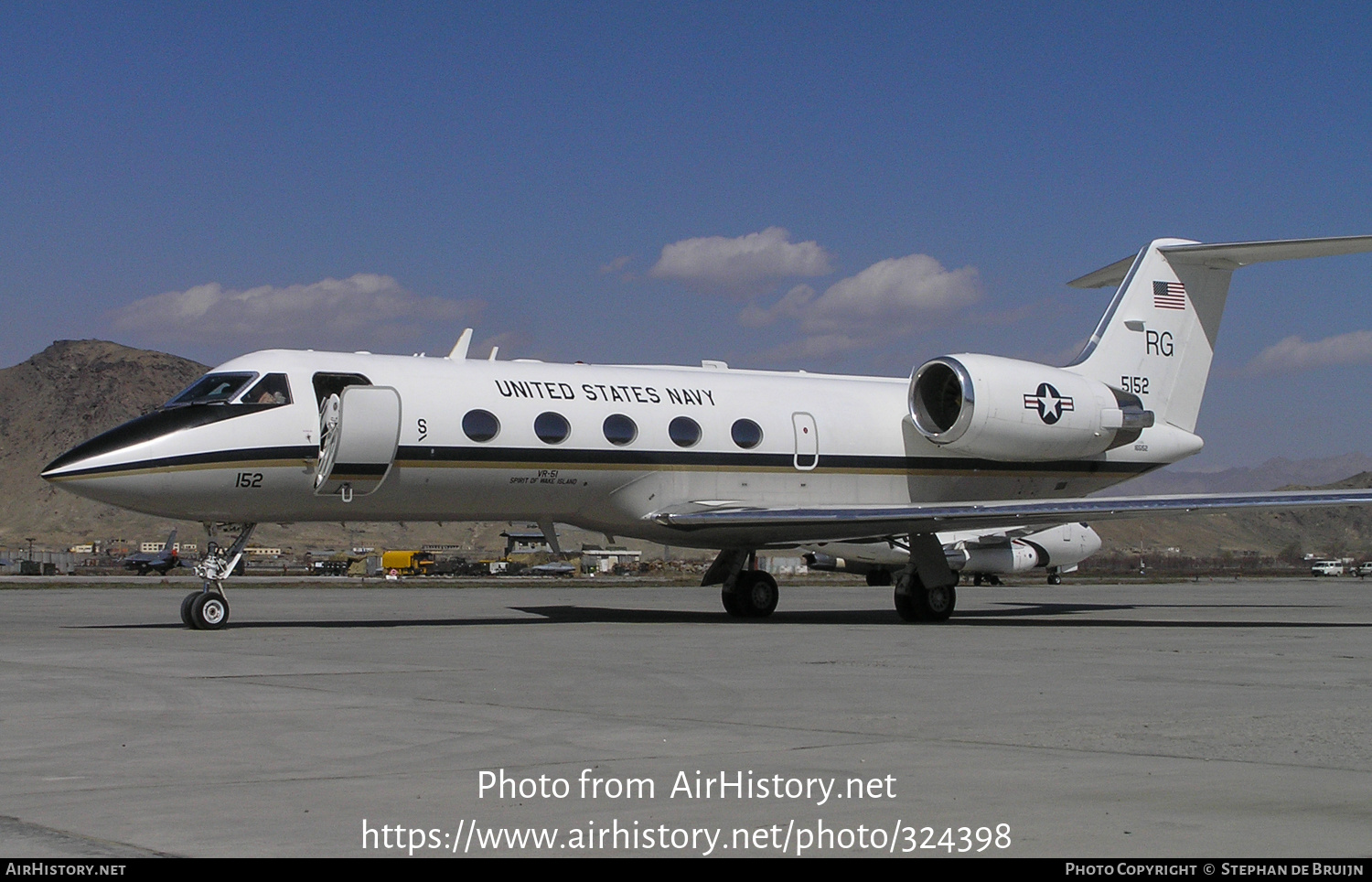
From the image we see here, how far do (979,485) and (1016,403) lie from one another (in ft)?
6.07

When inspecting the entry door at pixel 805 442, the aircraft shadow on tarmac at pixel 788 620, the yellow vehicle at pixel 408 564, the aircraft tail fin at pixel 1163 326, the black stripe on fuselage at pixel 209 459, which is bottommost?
the yellow vehicle at pixel 408 564

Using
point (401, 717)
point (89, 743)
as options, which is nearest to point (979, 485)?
point (401, 717)

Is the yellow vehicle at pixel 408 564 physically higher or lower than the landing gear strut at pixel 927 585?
lower

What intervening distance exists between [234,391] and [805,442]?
339 inches

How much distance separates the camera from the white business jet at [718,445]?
59.1 ft

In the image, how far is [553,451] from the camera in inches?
778

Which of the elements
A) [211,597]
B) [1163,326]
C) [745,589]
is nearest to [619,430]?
[745,589]

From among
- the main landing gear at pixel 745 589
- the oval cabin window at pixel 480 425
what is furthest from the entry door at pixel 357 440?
the main landing gear at pixel 745 589

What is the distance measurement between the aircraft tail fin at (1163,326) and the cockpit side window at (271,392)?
43.6ft

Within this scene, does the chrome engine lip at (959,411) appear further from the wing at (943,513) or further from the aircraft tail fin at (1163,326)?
the aircraft tail fin at (1163,326)

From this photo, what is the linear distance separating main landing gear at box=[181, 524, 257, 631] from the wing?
601 centimetres

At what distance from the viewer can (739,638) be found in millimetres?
16969

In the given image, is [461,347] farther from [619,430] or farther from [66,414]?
[66,414]

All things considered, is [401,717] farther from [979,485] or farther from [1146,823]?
[979,485]
